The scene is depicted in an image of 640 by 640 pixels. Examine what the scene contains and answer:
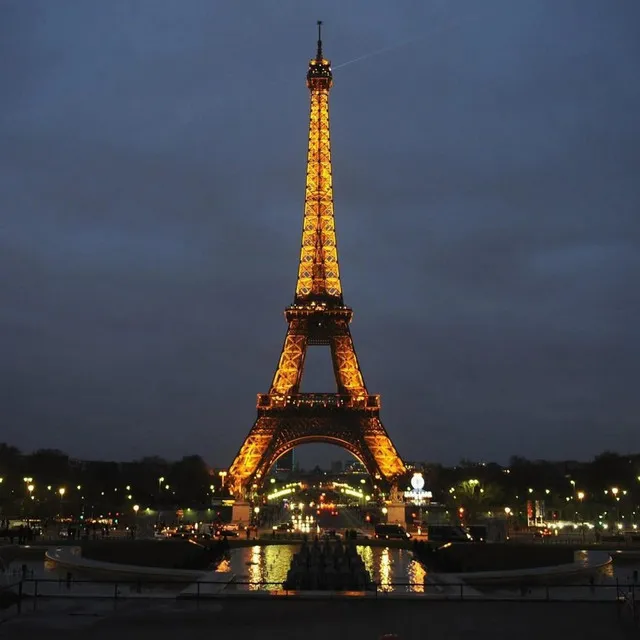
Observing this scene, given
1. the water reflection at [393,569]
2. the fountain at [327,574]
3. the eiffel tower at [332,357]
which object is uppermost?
the eiffel tower at [332,357]

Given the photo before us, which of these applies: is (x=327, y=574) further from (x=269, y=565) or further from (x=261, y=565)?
(x=261, y=565)

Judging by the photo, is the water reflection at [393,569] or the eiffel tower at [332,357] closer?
the water reflection at [393,569]

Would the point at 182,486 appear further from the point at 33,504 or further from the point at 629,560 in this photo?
the point at 629,560

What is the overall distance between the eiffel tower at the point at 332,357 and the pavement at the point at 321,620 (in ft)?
206

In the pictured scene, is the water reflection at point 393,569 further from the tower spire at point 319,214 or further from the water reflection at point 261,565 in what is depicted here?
the tower spire at point 319,214

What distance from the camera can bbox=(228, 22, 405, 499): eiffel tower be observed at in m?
86.8

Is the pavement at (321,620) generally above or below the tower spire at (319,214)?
below

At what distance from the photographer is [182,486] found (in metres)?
142

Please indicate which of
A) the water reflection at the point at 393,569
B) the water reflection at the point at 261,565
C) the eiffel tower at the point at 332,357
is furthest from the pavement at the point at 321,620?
the eiffel tower at the point at 332,357

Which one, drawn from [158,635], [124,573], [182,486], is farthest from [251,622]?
[182,486]

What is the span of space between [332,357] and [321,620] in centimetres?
6951

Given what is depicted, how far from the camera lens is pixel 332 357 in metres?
89.8

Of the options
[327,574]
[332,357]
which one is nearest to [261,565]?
[327,574]

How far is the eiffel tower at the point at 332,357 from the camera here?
86812 millimetres
